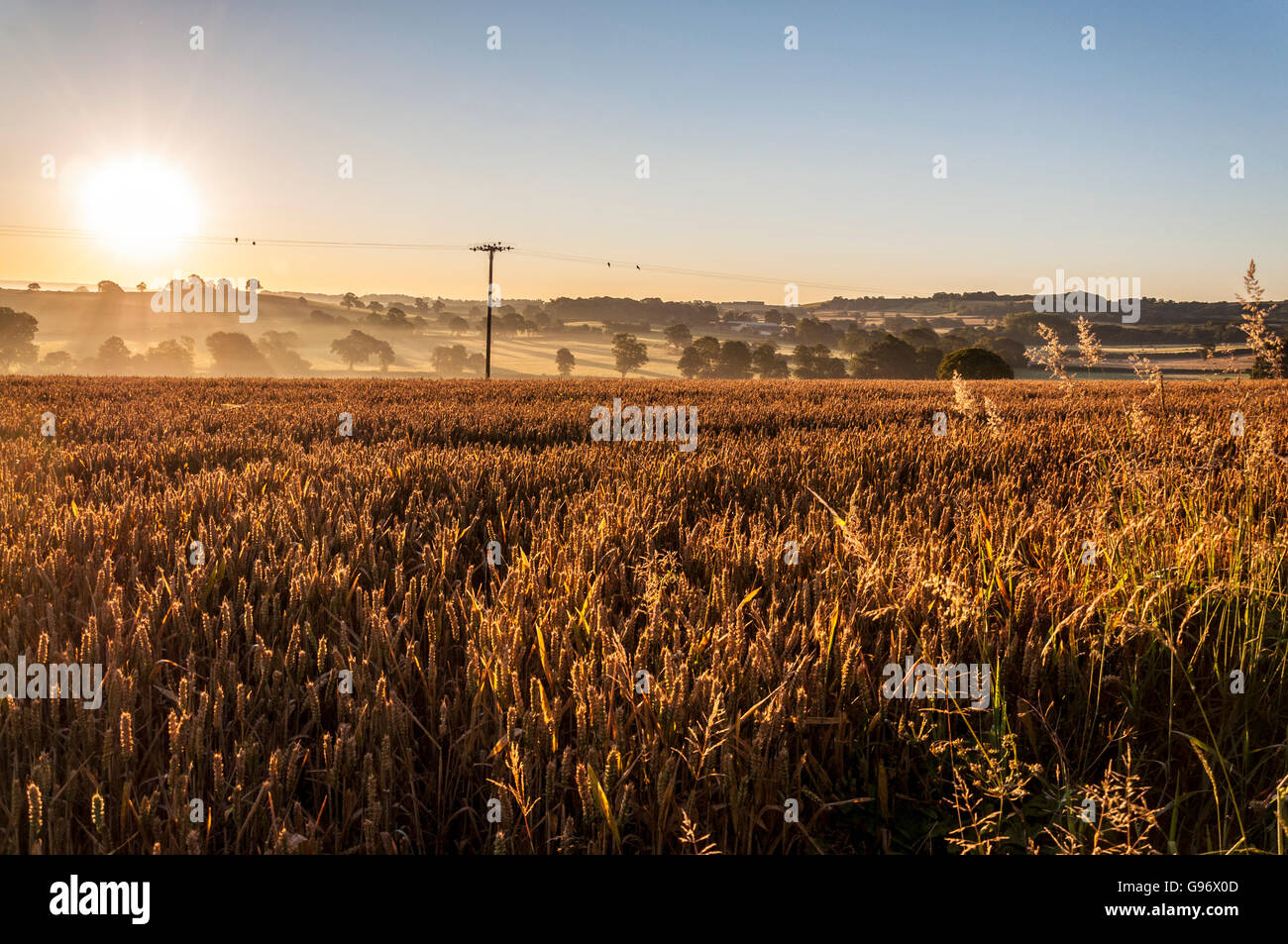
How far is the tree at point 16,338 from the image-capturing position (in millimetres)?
111500

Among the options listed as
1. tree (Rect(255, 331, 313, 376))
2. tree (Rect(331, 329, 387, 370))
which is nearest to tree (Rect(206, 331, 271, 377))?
tree (Rect(255, 331, 313, 376))

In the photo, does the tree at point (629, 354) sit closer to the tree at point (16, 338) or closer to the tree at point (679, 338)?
the tree at point (679, 338)

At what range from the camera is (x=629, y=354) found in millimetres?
114625

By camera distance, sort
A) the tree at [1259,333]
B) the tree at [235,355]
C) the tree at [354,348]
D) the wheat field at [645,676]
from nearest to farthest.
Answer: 1. the wheat field at [645,676]
2. the tree at [1259,333]
3. the tree at [235,355]
4. the tree at [354,348]

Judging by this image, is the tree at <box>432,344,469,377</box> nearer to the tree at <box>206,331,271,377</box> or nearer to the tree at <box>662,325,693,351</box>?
the tree at <box>206,331,271,377</box>

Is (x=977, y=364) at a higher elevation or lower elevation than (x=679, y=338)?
lower

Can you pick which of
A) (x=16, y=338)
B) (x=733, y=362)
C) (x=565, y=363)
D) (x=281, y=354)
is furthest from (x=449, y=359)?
(x=16, y=338)

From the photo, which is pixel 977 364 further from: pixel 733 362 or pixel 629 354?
pixel 629 354

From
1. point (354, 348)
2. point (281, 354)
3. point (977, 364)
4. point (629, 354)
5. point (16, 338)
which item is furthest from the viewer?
point (281, 354)

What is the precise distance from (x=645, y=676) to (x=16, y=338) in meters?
150

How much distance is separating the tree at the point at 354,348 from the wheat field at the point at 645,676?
137m

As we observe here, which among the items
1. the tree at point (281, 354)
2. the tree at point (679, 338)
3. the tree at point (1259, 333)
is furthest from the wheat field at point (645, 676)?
the tree at point (281, 354)
